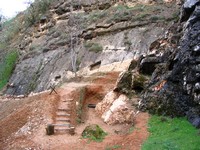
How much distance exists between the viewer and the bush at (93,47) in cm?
2896

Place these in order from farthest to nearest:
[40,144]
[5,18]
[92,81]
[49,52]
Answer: [5,18] < [49,52] < [92,81] < [40,144]

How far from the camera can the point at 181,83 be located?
15.3 metres

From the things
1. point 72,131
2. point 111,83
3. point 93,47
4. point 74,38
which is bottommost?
point 111,83

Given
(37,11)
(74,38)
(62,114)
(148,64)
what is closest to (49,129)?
(62,114)

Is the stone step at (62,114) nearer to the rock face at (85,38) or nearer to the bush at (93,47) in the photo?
the rock face at (85,38)

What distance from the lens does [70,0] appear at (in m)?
40.2

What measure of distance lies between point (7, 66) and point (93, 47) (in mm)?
13939

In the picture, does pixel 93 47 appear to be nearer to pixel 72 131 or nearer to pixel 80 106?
→ pixel 80 106

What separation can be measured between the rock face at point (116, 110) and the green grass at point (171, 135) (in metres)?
1.64

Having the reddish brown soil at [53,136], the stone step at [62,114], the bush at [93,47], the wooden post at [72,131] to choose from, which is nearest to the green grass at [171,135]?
the reddish brown soil at [53,136]

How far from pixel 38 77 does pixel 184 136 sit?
2123 cm

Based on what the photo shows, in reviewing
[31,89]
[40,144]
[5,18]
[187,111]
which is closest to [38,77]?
[31,89]

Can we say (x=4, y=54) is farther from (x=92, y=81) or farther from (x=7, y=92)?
(x=92, y=81)

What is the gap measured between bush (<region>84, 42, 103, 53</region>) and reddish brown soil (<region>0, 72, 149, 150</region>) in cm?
974
